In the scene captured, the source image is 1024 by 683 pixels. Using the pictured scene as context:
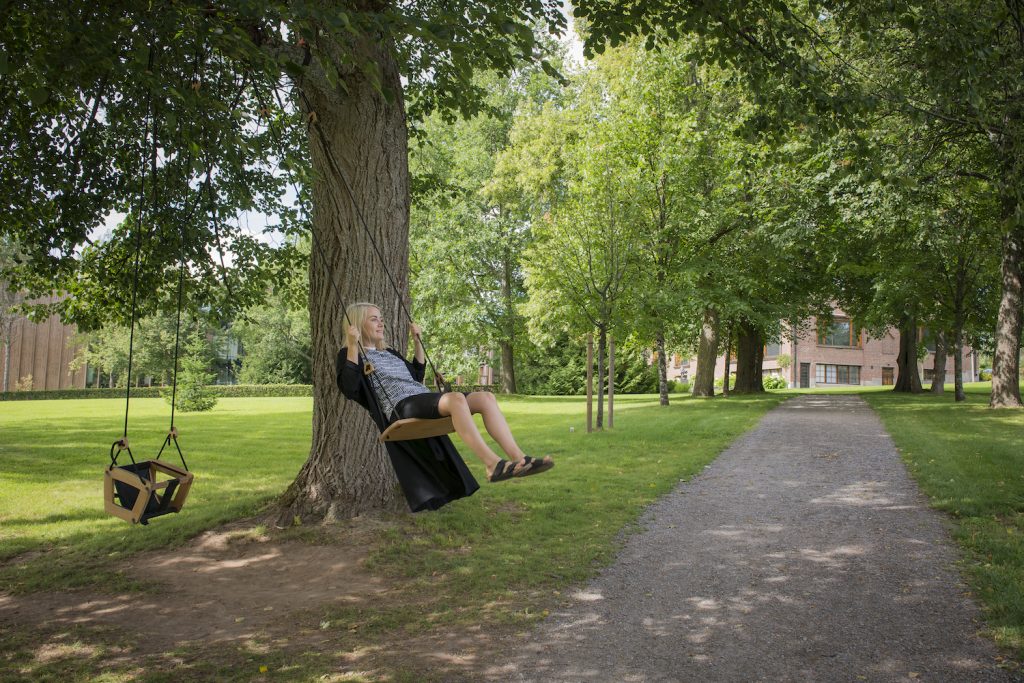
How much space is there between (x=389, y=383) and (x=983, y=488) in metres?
8.16

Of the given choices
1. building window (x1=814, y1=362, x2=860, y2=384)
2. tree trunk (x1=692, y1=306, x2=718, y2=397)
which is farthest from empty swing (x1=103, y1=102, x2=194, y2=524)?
building window (x1=814, y1=362, x2=860, y2=384)

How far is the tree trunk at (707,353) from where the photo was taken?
29866mm

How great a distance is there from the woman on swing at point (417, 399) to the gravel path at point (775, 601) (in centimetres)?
116

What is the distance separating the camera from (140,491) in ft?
18.4

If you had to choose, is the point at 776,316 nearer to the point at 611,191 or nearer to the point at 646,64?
the point at 646,64

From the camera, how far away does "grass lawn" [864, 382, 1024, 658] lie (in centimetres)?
563

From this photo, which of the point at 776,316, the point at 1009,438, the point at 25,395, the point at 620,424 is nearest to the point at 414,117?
the point at 620,424

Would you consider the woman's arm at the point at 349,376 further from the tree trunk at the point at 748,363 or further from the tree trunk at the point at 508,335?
the tree trunk at the point at 508,335

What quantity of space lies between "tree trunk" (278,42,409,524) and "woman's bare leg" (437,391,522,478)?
2.90 metres

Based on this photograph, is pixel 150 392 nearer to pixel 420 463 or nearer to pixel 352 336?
pixel 352 336

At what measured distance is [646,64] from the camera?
79.7 feet

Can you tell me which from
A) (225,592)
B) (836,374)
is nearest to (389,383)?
(225,592)

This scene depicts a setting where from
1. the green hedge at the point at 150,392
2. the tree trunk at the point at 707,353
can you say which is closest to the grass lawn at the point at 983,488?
the tree trunk at the point at 707,353

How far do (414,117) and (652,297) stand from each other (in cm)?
1095
